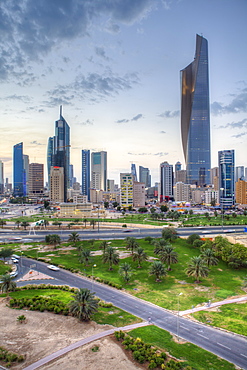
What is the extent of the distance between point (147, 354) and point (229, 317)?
1710cm

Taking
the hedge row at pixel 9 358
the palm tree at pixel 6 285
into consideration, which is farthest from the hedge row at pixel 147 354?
the palm tree at pixel 6 285

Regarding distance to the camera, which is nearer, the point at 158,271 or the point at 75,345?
the point at 75,345

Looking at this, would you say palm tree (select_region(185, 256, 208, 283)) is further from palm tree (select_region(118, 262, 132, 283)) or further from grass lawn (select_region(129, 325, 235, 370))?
grass lawn (select_region(129, 325, 235, 370))

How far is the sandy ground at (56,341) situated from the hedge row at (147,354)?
1039mm

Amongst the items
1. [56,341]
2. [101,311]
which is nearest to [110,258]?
[101,311]

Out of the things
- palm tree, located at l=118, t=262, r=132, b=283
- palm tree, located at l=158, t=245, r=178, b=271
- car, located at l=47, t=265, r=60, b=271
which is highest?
palm tree, located at l=158, t=245, r=178, b=271

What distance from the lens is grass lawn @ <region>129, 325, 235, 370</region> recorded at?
29953 millimetres

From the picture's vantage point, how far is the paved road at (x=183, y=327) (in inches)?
1303

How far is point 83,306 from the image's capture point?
131 feet

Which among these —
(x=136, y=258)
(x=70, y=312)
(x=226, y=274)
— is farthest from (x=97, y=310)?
(x=226, y=274)

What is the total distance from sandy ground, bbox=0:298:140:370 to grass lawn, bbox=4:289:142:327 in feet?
6.10

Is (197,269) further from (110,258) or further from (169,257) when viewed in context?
(110,258)

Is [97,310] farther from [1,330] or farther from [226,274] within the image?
[226,274]

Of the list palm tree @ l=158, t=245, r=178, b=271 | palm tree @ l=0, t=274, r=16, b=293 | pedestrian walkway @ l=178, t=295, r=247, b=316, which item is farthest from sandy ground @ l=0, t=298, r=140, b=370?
palm tree @ l=158, t=245, r=178, b=271
